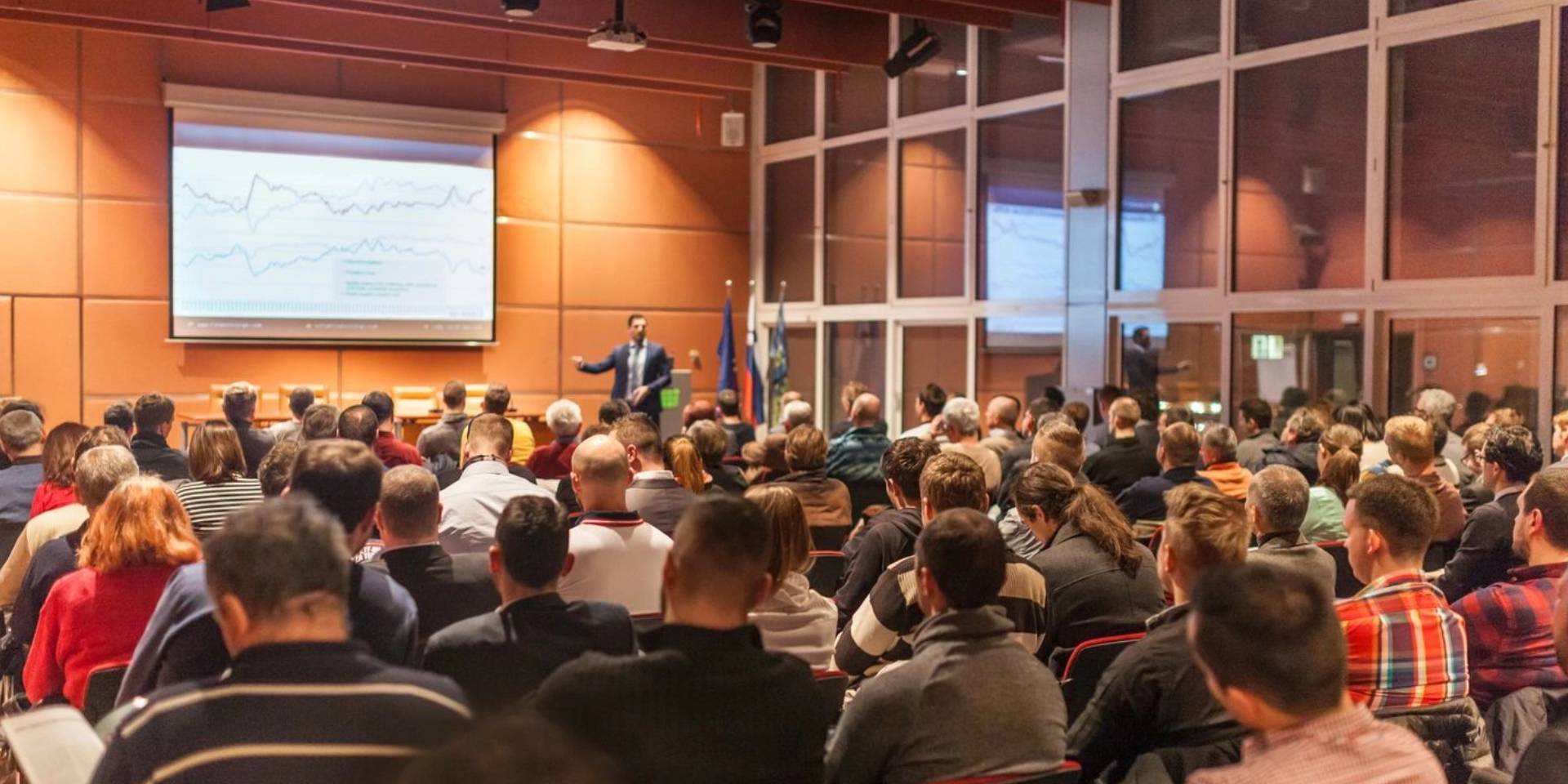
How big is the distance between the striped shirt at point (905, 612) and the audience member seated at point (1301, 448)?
3324 millimetres

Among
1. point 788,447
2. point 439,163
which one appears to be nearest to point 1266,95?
point 788,447

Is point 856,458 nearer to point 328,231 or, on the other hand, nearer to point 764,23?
point 764,23

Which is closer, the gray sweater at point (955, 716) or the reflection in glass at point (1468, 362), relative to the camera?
the gray sweater at point (955, 716)

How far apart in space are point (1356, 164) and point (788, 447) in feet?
16.4

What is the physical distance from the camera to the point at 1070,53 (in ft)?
34.1

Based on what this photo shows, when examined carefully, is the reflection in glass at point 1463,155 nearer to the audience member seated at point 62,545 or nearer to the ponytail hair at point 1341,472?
the ponytail hair at point 1341,472

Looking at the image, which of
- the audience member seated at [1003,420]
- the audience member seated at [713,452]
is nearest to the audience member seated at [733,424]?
Answer: the audience member seated at [1003,420]

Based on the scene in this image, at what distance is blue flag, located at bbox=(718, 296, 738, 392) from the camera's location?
1283 centimetres

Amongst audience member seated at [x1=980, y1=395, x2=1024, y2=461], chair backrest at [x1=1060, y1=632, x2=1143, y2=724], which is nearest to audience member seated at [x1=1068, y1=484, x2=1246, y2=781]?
chair backrest at [x1=1060, y1=632, x2=1143, y2=724]

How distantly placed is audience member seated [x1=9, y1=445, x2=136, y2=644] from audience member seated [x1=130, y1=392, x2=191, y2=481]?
1708mm

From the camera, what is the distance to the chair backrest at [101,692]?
3010mm

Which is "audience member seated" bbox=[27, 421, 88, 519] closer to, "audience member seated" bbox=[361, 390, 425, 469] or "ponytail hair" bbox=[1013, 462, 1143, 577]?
"audience member seated" bbox=[361, 390, 425, 469]

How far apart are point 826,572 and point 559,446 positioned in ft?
7.67

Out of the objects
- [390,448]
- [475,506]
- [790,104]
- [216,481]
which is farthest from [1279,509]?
[790,104]
